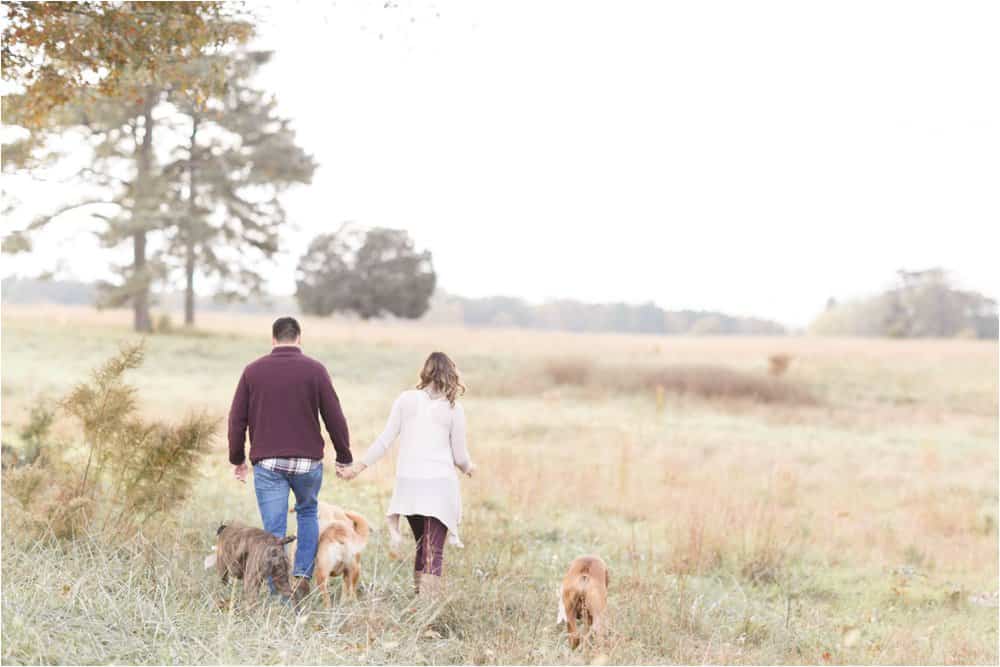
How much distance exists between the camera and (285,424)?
5.88 m

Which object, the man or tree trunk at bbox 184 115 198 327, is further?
tree trunk at bbox 184 115 198 327

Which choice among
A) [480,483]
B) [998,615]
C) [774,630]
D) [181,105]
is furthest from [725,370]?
[181,105]

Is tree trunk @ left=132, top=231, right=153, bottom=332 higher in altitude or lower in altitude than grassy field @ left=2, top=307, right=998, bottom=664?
higher

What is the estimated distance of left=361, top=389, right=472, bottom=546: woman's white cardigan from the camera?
19.3ft

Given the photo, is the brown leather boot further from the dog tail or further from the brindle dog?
the dog tail

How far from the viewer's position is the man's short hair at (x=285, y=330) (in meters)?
5.96

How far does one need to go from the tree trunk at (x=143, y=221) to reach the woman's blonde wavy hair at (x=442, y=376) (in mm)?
27671

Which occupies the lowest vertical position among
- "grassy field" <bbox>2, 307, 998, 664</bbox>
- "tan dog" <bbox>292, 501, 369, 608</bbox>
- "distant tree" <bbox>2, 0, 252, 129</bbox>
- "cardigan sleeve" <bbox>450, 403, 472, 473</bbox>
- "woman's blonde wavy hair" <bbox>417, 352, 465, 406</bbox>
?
"grassy field" <bbox>2, 307, 998, 664</bbox>

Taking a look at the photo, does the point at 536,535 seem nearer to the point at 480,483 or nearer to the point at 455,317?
the point at 480,483

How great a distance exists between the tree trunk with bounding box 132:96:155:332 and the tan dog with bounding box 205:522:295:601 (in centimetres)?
2750

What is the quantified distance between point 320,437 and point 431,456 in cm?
73

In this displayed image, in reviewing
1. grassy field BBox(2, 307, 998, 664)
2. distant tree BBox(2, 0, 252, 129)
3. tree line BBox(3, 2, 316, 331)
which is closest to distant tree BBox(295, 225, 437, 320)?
tree line BBox(3, 2, 316, 331)

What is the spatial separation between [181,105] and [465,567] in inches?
1149

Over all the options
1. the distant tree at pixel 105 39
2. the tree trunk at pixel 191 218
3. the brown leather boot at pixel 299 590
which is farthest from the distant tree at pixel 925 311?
the brown leather boot at pixel 299 590
